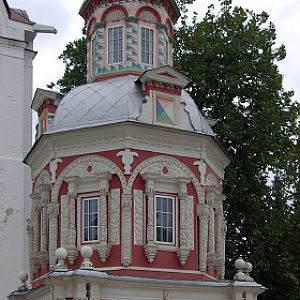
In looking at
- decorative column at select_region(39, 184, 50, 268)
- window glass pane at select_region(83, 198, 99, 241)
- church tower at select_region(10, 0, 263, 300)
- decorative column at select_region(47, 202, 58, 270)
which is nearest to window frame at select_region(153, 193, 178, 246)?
church tower at select_region(10, 0, 263, 300)

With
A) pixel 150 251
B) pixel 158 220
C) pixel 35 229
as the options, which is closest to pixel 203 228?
pixel 158 220

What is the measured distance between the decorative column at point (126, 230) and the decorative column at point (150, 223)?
0.41 metres

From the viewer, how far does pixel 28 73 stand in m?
26.4

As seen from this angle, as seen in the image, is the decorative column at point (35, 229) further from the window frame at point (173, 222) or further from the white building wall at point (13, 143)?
the white building wall at point (13, 143)

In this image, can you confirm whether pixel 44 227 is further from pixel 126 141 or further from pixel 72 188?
pixel 126 141

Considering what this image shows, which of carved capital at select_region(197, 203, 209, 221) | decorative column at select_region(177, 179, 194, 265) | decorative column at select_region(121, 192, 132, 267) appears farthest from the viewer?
carved capital at select_region(197, 203, 209, 221)

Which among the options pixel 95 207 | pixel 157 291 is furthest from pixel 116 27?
pixel 157 291

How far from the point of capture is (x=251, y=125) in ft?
91.8

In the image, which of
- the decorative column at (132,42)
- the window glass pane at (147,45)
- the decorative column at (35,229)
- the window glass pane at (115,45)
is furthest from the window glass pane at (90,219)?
the window glass pane at (147,45)

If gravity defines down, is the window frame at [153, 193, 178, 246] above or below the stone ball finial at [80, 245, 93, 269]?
above

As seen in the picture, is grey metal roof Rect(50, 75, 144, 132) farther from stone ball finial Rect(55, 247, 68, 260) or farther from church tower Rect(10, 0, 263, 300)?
stone ball finial Rect(55, 247, 68, 260)

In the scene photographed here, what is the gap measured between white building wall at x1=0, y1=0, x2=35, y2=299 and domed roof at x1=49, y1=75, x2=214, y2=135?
5.93m

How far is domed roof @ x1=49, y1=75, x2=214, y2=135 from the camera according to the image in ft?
61.8

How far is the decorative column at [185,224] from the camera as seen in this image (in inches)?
727
